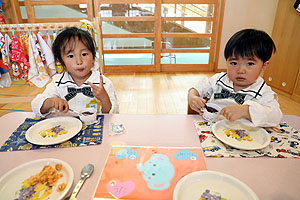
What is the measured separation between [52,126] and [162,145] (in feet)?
1.73

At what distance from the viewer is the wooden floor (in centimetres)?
272

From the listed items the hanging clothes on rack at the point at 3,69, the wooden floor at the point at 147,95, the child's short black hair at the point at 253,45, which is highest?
the child's short black hair at the point at 253,45

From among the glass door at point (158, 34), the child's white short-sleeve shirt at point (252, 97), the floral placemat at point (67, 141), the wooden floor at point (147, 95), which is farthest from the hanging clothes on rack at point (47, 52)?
the glass door at point (158, 34)

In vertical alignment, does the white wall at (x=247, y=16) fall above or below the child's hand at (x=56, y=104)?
above

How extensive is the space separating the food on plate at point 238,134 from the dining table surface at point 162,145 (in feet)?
0.43

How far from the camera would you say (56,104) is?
3.30 feet

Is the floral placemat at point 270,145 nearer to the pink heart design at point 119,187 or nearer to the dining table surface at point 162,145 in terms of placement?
the dining table surface at point 162,145

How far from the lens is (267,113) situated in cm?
89

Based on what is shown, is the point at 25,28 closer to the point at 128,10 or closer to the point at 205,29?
the point at 128,10

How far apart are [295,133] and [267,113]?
5.5 inches

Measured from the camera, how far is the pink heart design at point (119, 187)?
1.90 ft

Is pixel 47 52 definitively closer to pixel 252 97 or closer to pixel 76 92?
pixel 76 92

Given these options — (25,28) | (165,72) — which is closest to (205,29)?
(165,72)

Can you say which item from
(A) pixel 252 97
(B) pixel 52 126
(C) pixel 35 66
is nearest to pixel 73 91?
(B) pixel 52 126
